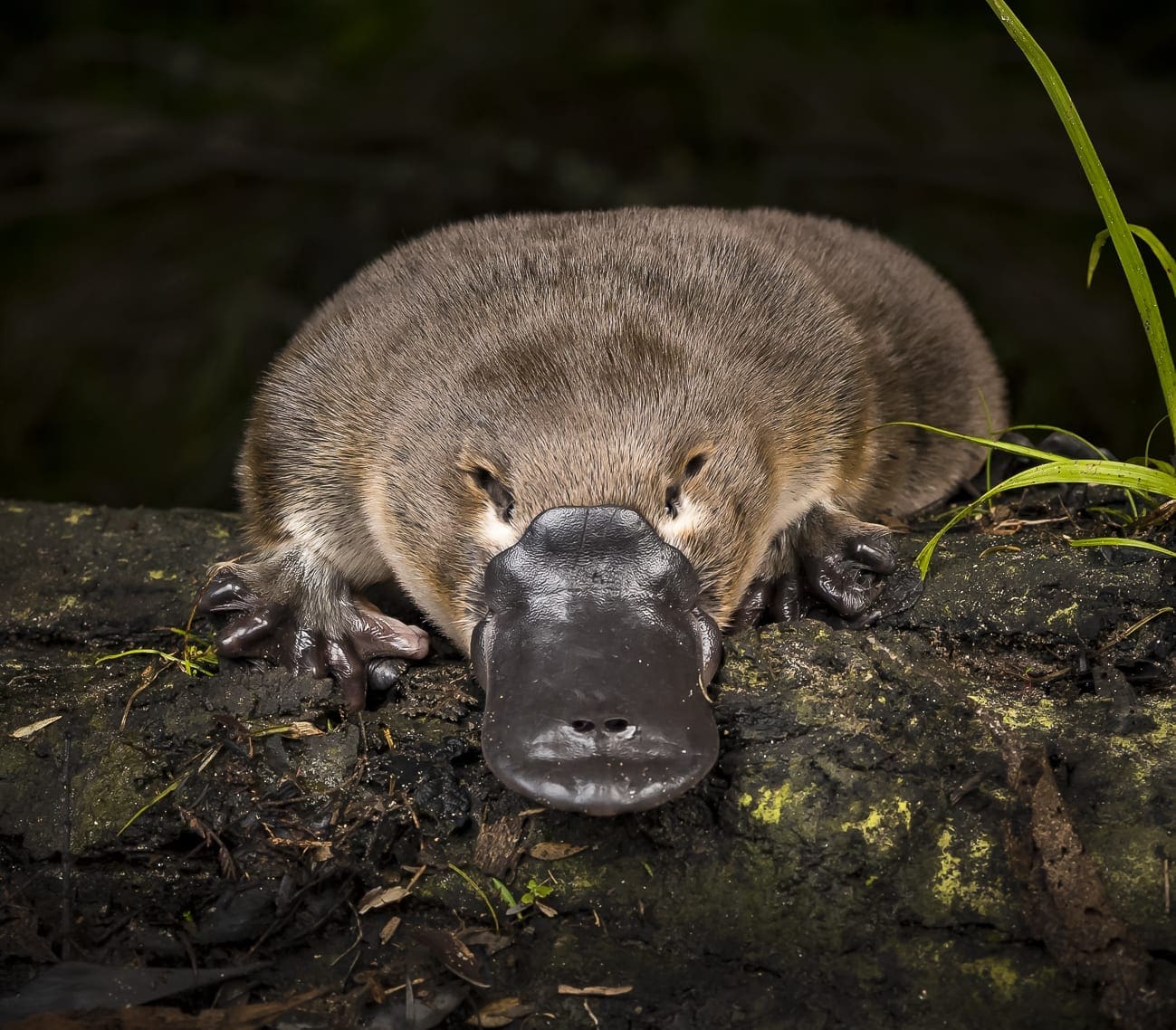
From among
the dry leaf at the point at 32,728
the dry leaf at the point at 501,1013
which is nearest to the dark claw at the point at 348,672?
the dry leaf at the point at 32,728

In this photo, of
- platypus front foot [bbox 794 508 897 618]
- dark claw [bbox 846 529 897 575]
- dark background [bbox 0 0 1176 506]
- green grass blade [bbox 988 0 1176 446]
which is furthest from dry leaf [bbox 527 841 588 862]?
dark background [bbox 0 0 1176 506]

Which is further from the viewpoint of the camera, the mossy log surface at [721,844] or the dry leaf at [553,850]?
the dry leaf at [553,850]

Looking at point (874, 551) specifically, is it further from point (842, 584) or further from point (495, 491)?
point (495, 491)

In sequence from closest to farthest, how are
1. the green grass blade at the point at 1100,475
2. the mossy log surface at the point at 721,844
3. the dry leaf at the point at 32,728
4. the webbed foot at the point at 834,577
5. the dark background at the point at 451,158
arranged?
the mossy log surface at the point at 721,844 < the green grass blade at the point at 1100,475 < the dry leaf at the point at 32,728 < the webbed foot at the point at 834,577 < the dark background at the point at 451,158

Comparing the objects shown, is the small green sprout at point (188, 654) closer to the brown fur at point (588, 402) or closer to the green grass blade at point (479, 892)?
the brown fur at point (588, 402)

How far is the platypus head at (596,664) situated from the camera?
1745 mm

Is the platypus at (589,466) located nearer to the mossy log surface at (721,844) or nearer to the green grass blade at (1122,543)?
the mossy log surface at (721,844)

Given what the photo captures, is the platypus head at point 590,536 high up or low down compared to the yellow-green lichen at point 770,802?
up

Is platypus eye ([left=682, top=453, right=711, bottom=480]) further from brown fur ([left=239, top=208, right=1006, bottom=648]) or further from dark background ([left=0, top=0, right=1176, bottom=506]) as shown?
dark background ([left=0, top=0, right=1176, bottom=506])

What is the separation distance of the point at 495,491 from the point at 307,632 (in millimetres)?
682

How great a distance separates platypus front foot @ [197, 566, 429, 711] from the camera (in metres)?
2.53

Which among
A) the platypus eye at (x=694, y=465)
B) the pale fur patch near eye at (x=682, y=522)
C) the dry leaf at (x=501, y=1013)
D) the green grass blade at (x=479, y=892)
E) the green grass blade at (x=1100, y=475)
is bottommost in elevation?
the dry leaf at (x=501, y=1013)

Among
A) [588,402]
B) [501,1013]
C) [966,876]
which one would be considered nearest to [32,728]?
[501,1013]

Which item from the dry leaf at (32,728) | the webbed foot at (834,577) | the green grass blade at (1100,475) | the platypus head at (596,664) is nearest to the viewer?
the platypus head at (596,664)
